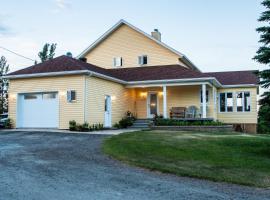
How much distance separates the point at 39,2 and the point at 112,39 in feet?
27.8

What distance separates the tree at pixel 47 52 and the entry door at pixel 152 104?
25998 millimetres

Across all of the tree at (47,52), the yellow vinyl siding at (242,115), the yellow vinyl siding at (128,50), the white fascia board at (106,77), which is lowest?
the yellow vinyl siding at (242,115)

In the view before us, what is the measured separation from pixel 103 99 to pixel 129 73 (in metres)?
5.25

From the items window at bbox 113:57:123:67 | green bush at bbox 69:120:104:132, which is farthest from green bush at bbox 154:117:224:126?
window at bbox 113:57:123:67

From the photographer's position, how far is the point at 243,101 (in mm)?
26156

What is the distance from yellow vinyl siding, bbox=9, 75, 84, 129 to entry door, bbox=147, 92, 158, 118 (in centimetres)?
750

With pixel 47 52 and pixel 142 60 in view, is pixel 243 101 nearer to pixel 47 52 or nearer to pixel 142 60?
pixel 142 60

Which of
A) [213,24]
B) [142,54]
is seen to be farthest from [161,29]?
[213,24]

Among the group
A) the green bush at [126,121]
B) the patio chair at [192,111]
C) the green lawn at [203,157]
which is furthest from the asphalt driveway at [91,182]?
the patio chair at [192,111]

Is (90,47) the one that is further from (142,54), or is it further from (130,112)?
(130,112)

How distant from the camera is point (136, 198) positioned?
5.79m

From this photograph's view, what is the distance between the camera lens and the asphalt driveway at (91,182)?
6.02 m

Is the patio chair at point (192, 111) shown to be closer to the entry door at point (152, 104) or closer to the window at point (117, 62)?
the entry door at point (152, 104)

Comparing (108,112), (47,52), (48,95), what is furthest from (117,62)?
(47,52)
